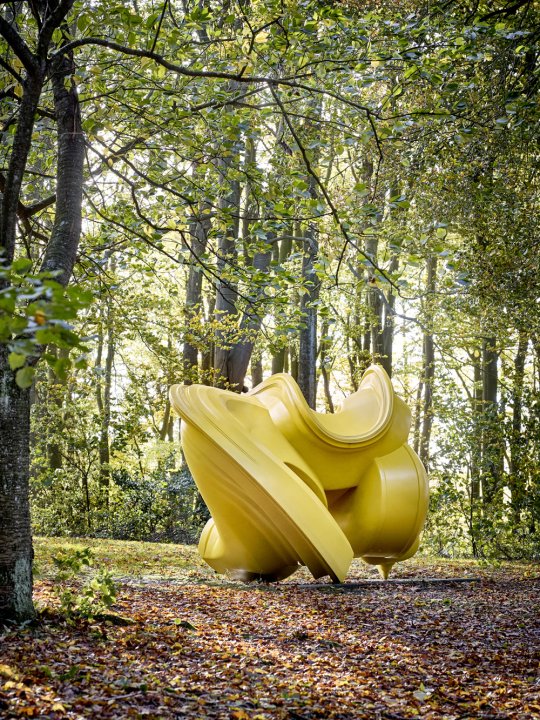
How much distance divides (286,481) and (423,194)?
17.5 ft

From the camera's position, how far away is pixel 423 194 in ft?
37.4

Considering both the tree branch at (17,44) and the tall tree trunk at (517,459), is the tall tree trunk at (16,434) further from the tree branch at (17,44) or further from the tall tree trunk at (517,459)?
the tall tree trunk at (517,459)

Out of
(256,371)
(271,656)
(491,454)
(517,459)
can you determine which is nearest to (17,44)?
(271,656)

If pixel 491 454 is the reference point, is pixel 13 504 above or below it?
below

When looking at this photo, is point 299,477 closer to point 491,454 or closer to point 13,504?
point 13,504

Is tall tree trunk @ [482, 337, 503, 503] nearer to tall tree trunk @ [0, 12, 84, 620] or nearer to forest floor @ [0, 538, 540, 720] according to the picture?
forest floor @ [0, 538, 540, 720]

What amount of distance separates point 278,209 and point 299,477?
3.81m

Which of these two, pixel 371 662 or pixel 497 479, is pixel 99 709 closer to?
pixel 371 662

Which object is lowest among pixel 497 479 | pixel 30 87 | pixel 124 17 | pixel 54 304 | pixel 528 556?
pixel 528 556

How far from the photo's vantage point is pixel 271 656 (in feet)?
17.6

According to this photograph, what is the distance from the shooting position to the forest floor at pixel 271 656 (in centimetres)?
413

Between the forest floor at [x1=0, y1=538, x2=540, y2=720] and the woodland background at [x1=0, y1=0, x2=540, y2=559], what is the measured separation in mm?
1948

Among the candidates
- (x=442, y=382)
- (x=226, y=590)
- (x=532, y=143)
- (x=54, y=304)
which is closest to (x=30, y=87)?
(x=54, y=304)

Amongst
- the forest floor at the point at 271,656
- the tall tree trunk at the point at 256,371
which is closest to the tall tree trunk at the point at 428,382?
the tall tree trunk at the point at 256,371
